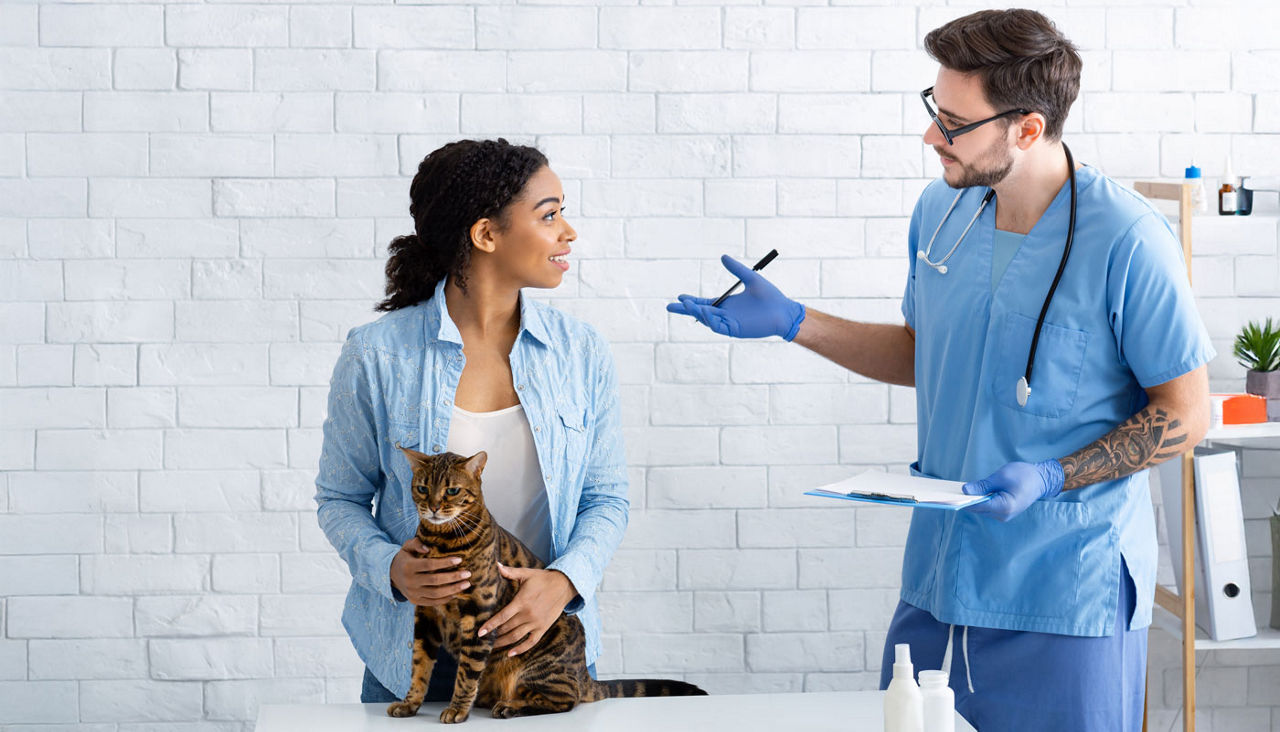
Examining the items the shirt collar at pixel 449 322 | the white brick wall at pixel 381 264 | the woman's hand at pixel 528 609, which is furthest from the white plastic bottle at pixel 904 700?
the white brick wall at pixel 381 264

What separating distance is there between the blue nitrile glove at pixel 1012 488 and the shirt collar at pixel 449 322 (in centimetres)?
69

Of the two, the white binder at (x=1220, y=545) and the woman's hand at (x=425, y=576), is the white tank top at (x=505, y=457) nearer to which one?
the woman's hand at (x=425, y=576)

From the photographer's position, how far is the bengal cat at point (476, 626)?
61.7 inches

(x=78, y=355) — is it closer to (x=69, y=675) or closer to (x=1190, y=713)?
(x=69, y=675)

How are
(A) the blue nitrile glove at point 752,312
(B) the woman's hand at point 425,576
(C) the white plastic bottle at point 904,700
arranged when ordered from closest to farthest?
(C) the white plastic bottle at point 904,700, (B) the woman's hand at point 425,576, (A) the blue nitrile glove at point 752,312

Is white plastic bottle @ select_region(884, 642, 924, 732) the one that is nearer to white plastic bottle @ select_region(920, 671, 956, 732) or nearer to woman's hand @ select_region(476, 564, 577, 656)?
white plastic bottle @ select_region(920, 671, 956, 732)

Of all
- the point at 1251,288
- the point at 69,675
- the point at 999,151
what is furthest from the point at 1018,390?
the point at 69,675

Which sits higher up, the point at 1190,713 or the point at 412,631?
the point at 412,631

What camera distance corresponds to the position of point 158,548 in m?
2.76

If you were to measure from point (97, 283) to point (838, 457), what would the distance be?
182 centimetres

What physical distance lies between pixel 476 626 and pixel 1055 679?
0.91 meters

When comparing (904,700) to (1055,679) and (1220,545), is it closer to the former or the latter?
(1055,679)

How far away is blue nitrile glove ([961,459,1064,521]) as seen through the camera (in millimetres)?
1706

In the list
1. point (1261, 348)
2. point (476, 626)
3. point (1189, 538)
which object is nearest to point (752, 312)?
point (476, 626)
